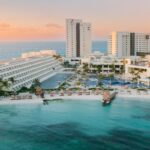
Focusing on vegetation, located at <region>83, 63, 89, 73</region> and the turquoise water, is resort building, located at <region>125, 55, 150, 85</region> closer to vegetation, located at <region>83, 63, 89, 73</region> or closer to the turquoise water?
vegetation, located at <region>83, 63, 89, 73</region>

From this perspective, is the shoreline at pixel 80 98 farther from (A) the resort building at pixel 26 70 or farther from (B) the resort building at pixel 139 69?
(B) the resort building at pixel 139 69

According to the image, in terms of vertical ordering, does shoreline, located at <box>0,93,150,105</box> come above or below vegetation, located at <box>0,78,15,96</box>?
below

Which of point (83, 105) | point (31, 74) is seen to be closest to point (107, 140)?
point (83, 105)

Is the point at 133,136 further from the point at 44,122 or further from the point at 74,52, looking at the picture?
the point at 74,52

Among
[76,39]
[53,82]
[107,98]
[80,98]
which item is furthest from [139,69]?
[76,39]

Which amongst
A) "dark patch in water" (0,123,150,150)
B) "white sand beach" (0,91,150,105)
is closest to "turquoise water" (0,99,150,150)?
"dark patch in water" (0,123,150,150)

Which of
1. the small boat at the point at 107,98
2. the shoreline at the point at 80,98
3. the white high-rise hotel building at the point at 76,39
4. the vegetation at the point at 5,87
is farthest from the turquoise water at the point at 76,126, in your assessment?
the white high-rise hotel building at the point at 76,39

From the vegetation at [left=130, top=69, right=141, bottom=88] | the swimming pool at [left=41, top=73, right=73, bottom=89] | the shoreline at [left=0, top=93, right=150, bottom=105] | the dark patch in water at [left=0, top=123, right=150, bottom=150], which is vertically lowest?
the dark patch in water at [left=0, top=123, right=150, bottom=150]
